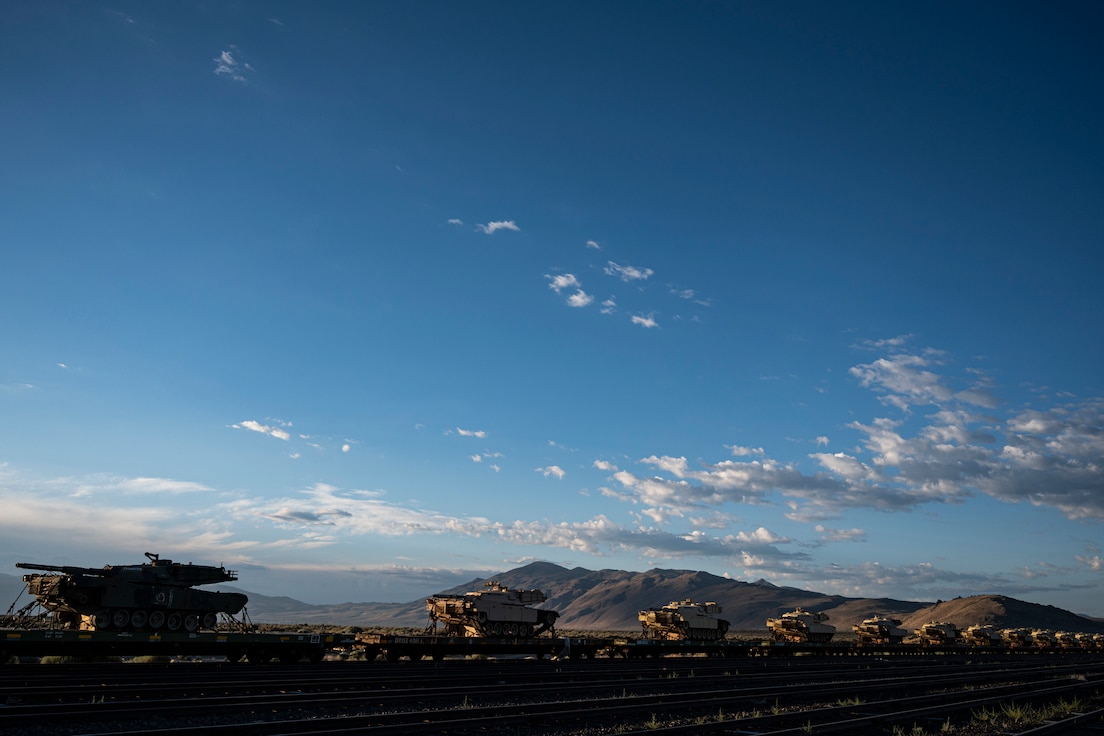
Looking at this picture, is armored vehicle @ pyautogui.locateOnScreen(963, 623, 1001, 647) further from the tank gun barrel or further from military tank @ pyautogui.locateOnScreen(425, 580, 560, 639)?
the tank gun barrel

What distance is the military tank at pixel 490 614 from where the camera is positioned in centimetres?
3866

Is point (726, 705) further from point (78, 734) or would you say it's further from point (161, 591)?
point (161, 591)

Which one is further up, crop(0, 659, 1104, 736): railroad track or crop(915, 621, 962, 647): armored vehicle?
crop(0, 659, 1104, 736): railroad track

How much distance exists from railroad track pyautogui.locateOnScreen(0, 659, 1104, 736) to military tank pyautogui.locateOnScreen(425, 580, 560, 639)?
1002 cm

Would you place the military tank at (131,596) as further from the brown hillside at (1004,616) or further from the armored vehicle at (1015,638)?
the brown hillside at (1004,616)

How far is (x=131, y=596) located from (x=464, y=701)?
17.9 m

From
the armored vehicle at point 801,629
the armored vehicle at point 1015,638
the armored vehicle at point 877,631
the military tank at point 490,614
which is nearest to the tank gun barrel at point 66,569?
the military tank at point 490,614

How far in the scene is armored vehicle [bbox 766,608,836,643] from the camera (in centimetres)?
6469

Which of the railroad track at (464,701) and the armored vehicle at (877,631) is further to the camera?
the armored vehicle at (877,631)

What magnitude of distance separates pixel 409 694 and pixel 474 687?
2467 mm

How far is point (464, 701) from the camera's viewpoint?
17516 millimetres

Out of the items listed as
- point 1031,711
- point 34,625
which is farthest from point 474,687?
point 34,625

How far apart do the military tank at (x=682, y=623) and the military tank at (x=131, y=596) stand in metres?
29.5

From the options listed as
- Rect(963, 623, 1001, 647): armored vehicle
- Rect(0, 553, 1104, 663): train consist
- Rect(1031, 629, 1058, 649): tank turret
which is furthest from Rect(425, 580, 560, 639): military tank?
Rect(1031, 629, 1058, 649): tank turret
